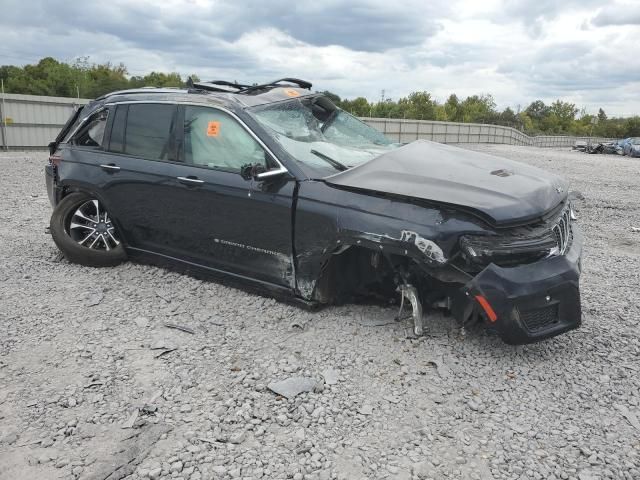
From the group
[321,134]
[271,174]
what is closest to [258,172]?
[271,174]

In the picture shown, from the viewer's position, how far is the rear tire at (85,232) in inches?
202

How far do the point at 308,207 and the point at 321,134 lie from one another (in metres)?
1.03

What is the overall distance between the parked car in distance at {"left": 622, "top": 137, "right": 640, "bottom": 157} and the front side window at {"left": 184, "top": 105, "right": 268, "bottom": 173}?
113 ft

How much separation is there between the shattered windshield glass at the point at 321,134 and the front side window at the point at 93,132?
178cm

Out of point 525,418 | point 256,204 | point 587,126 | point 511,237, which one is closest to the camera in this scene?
point 525,418

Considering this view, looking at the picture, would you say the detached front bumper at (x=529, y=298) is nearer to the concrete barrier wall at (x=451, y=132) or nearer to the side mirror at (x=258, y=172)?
the side mirror at (x=258, y=172)

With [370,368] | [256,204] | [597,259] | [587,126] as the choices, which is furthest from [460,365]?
[587,126]

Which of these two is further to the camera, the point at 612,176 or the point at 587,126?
the point at 587,126

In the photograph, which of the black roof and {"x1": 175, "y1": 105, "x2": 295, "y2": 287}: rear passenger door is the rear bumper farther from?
{"x1": 175, "y1": 105, "x2": 295, "y2": 287}: rear passenger door

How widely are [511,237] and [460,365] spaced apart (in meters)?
0.90

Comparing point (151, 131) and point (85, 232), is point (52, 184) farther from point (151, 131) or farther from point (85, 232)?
point (151, 131)

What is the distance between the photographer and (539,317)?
3.34m

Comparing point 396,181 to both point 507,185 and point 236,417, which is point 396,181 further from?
point 236,417

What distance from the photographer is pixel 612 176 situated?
16.4 m
